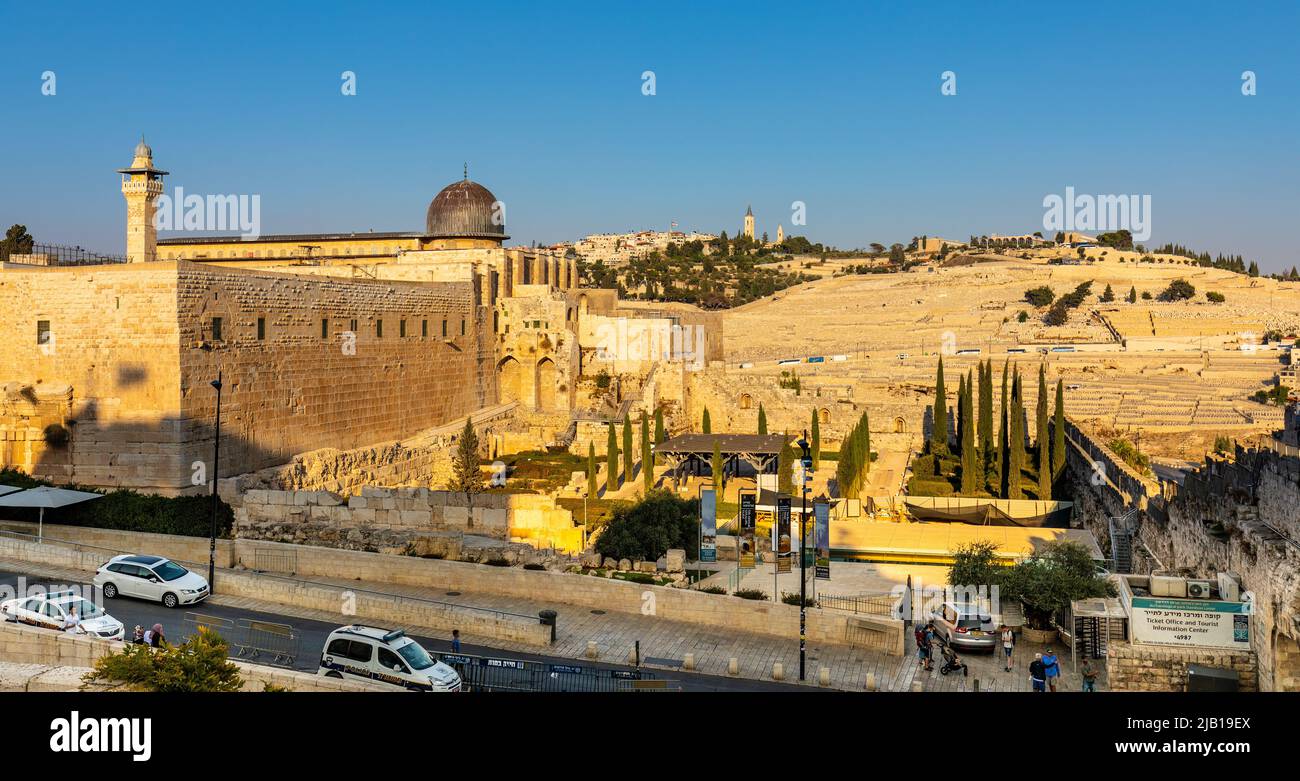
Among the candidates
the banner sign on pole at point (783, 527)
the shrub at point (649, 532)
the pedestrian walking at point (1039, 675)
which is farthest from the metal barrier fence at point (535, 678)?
the shrub at point (649, 532)

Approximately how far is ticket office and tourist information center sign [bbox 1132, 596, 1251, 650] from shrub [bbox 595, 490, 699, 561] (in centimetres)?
988

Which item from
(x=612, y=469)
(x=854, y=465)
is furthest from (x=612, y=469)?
(x=854, y=465)

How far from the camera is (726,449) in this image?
36.1 meters

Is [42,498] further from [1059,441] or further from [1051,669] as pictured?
[1059,441]

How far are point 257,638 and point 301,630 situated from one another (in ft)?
3.92

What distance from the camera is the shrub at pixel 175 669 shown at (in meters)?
11.0

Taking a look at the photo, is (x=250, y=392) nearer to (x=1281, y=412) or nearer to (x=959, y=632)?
(x=959, y=632)

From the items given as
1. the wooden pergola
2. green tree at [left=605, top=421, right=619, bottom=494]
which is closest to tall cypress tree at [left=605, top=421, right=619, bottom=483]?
green tree at [left=605, top=421, right=619, bottom=494]

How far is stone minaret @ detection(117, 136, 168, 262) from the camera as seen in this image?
3062cm

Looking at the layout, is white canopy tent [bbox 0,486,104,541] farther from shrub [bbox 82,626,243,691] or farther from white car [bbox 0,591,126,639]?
shrub [bbox 82,626,243,691]

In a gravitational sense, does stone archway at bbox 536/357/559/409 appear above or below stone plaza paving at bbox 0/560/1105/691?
above

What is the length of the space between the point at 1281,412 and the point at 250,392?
37875 millimetres

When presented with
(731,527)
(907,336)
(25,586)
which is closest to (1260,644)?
(731,527)

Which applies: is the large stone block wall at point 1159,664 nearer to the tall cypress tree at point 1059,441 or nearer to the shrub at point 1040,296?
the tall cypress tree at point 1059,441
